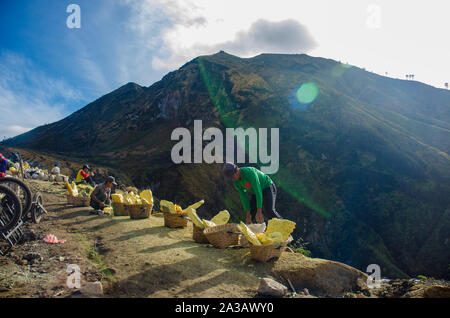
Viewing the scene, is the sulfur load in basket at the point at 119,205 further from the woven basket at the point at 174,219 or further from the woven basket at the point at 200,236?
the woven basket at the point at 200,236

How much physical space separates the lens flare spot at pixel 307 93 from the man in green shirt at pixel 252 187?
1890 inches

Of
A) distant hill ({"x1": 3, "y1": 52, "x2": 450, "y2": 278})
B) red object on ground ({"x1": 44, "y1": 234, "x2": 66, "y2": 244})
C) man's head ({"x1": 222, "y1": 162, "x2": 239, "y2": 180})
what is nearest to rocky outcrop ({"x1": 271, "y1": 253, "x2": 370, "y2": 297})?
man's head ({"x1": 222, "y1": 162, "x2": 239, "y2": 180})

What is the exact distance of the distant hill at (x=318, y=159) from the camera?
95.0 ft

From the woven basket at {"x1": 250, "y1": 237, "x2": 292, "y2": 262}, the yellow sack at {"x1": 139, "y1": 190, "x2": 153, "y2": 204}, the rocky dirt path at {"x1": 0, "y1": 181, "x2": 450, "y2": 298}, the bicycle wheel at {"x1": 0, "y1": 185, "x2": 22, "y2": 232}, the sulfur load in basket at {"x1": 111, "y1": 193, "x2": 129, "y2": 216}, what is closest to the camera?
the rocky dirt path at {"x1": 0, "y1": 181, "x2": 450, "y2": 298}

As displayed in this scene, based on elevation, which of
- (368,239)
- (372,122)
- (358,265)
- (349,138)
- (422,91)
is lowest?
(358,265)

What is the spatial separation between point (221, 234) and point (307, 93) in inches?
2111

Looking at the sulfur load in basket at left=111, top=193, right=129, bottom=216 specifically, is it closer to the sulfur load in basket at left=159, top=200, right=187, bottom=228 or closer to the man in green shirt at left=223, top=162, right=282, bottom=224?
the sulfur load in basket at left=159, top=200, right=187, bottom=228

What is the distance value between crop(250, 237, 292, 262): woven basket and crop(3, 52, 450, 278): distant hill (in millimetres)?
24459

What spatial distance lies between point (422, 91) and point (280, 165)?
75.8 m

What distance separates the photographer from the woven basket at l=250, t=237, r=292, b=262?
3.35 meters

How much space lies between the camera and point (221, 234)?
163 inches
